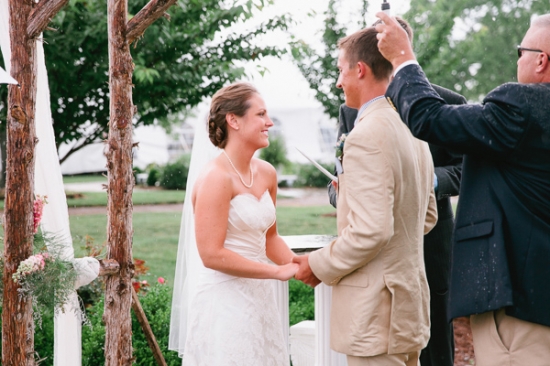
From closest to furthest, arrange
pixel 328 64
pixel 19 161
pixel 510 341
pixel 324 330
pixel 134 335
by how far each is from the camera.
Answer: pixel 510 341 → pixel 19 161 → pixel 324 330 → pixel 134 335 → pixel 328 64

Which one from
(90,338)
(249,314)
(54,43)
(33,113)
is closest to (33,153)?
(33,113)

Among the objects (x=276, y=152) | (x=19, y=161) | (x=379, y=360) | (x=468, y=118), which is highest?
(x=276, y=152)

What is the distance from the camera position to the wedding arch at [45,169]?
3.09 metres

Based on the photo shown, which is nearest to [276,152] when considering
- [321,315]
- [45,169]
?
[321,315]

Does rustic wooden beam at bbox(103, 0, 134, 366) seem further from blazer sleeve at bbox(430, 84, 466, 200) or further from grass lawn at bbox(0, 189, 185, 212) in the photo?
grass lawn at bbox(0, 189, 185, 212)

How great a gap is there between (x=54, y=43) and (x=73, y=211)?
841 cm

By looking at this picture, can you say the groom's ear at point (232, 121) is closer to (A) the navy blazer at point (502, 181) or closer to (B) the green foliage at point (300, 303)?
(A) the navy blazer at point (502, 181)

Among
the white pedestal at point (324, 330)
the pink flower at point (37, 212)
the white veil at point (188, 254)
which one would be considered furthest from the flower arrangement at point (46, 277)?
the white pedestal at point (324, 330)

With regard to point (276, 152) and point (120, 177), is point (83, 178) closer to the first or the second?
point (276, 152)

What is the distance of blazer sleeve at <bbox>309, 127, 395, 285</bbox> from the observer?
246 centimetres

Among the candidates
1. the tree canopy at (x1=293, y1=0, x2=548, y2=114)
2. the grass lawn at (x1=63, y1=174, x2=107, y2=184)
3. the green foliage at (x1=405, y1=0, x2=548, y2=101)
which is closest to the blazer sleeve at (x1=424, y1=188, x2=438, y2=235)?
the tree canopy at (x1=293, y1=0, x2=548, y2=114)

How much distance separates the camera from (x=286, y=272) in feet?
10.0

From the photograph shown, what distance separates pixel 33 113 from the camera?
314 centimetres

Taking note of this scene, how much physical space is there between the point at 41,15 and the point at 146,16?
1.67 feet
